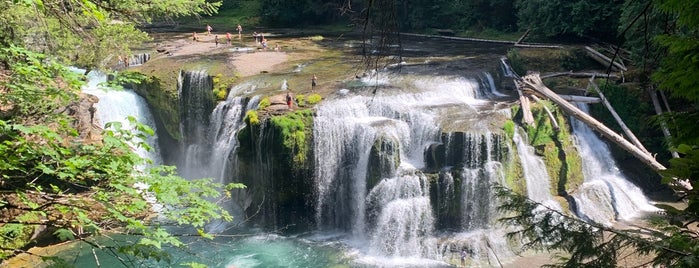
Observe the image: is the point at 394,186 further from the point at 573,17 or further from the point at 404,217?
the point at 573,17

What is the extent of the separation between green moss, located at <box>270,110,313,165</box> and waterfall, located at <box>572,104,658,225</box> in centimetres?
749

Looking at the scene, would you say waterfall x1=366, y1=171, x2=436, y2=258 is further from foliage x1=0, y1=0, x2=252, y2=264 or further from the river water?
foliage x1=0, y1=0, x2=252, y2=264

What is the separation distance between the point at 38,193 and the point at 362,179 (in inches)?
405

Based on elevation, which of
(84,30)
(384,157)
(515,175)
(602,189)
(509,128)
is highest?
(84,30)

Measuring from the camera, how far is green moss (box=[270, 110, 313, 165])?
14.2 meters

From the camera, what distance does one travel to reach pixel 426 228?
13445 mm

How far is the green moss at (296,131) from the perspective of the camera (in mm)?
14188

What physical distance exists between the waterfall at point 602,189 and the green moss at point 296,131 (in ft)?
24.6

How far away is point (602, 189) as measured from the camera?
583 inches

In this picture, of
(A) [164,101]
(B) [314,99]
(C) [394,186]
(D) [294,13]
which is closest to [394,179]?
(C) [394,186]

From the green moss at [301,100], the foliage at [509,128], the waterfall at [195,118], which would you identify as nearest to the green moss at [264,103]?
the green moss at [301,100]

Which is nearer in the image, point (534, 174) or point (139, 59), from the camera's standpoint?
point (534, 174)

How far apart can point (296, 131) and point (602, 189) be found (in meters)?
8.68

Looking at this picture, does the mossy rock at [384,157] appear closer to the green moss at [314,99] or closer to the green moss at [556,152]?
the green moss at [314,99]
